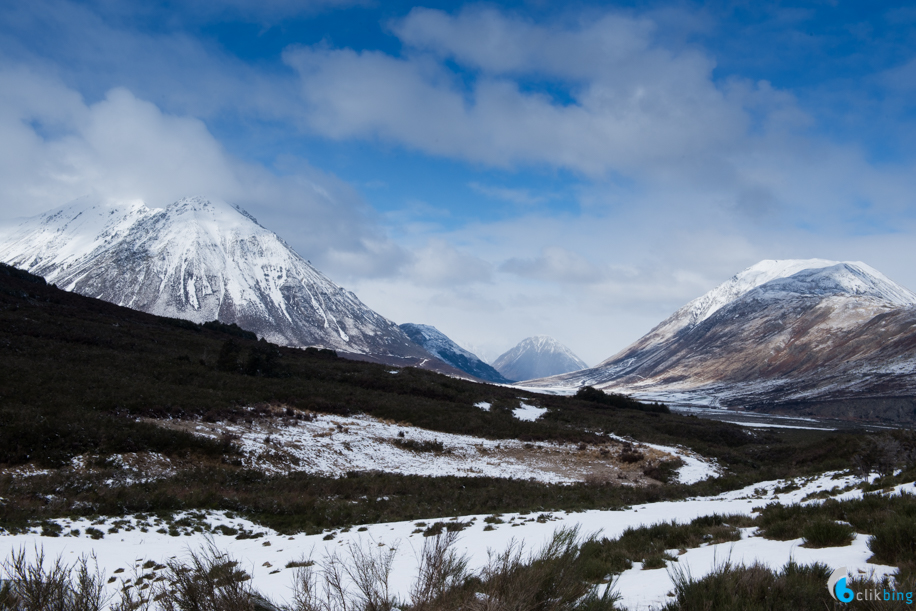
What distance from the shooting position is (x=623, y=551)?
7.70 metres

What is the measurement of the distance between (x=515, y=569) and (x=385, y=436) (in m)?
25.4

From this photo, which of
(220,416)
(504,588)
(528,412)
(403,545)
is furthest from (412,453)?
(504,588)

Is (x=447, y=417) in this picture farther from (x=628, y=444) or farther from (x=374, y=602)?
(x=374, y=602)

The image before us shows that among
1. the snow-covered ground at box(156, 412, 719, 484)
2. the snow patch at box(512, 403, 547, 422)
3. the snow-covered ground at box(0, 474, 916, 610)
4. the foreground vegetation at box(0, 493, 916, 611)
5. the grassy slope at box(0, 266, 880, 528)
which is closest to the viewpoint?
the foreground vegetation at box(0, 493, 916, 611)

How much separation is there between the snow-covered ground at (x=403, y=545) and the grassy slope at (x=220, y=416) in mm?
1882

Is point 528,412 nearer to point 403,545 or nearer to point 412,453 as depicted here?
point 412,453

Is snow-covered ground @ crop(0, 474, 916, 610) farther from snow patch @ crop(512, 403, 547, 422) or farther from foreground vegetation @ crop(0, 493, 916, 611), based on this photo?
snow patch @ crop(512, 403, 547, 422)

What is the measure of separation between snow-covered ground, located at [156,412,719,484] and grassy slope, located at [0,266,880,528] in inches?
66.0

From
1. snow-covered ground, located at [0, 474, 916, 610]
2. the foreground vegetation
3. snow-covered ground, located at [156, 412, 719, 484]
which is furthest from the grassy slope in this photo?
the foreground vegetation

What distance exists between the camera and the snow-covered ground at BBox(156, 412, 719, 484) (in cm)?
2302

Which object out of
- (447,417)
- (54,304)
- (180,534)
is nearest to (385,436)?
(447,417)

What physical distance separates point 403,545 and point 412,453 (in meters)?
16.6

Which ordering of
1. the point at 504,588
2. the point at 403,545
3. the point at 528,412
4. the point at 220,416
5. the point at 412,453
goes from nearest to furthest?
the point at 504,588, the point at 403,545, the point at 220,416, the point at 412,453, the point at 528,412

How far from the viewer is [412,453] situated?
26906 mm
